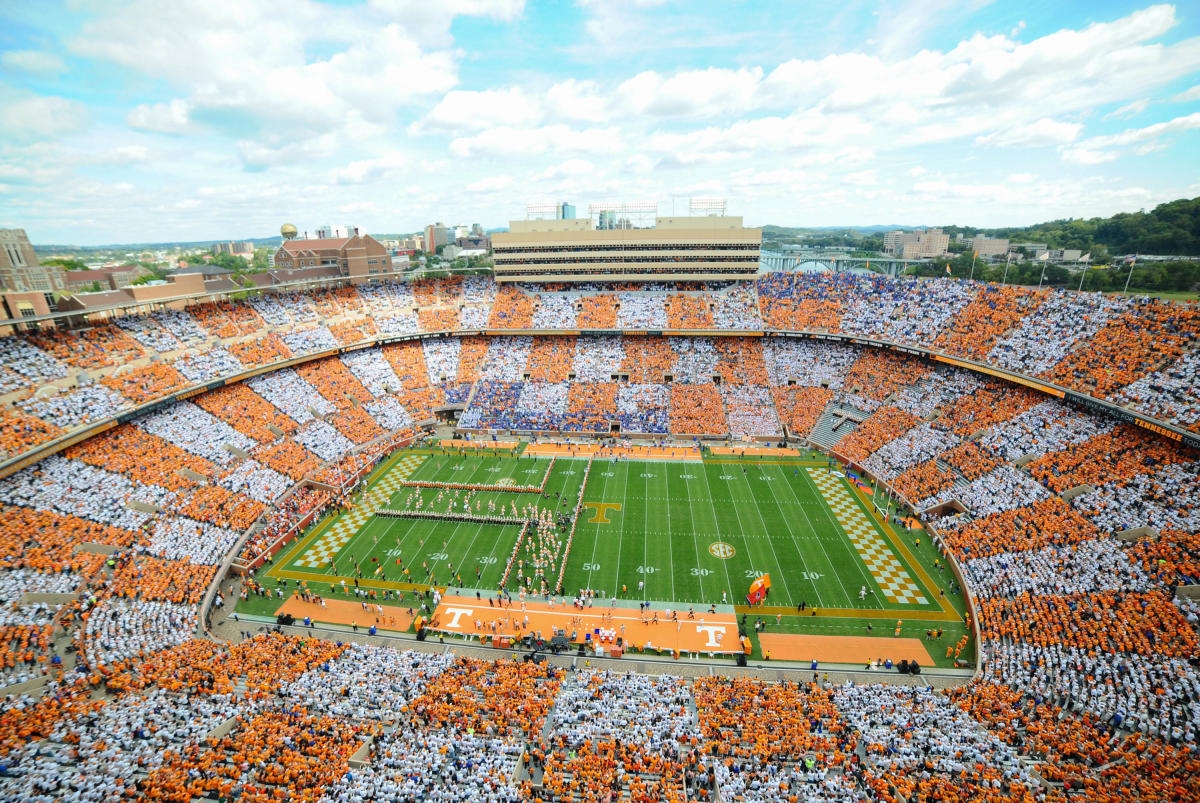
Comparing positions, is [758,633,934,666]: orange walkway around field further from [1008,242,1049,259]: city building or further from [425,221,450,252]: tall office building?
[425,221,450,252]: tall office building

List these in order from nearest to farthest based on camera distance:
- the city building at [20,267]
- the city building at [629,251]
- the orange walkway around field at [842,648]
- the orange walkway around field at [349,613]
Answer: the orange walkway around field at [842,648] → the orange walkway around field at [349,613] → the city building at [20,267] → the city building at [629,251]

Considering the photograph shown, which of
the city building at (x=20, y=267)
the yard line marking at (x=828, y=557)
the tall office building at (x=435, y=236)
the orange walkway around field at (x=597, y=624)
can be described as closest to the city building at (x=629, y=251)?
the yard line marking at (x=828, y=557)

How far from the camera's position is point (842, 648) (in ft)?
70.1

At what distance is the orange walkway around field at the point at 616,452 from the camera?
38656 millimetres

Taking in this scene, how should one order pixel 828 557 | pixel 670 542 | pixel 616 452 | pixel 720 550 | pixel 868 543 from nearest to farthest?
1. pixel 828 557
2. pixel 720 550
3. pixel 868 543
4. pixel 670 542
5. pixel 616 452

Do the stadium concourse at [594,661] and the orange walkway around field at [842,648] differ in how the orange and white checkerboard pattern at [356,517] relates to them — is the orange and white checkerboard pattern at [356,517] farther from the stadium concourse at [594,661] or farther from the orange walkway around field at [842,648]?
the orange walkway around field at [842,648]

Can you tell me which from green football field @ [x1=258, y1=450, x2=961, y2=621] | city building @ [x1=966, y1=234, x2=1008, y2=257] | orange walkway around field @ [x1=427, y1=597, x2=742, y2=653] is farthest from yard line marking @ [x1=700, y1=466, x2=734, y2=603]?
city building @ [x1=966, y1=234, x2=1008, y2=257]

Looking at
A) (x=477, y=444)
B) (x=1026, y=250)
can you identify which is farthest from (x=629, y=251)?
(x=1026, y=250)

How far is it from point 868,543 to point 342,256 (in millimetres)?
74959

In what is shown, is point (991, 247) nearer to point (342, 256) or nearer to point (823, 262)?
point (823, 262)

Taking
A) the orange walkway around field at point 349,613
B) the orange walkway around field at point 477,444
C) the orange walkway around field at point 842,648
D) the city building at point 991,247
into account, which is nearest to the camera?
the orange walkway around field at point 842,648

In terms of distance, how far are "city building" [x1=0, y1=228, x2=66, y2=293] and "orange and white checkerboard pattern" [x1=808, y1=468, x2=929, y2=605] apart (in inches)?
2200

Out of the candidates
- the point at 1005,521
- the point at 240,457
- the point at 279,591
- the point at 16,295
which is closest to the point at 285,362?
the point at 240,457

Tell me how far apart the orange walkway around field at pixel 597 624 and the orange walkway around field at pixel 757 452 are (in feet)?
56.5
